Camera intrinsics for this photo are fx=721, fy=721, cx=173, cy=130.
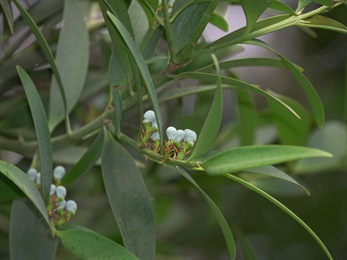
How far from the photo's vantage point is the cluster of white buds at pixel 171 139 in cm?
55

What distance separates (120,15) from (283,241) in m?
0.97

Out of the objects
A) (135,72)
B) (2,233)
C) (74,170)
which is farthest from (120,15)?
(2,233)

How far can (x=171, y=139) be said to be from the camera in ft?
1.81

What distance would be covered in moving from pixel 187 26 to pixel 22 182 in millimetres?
177

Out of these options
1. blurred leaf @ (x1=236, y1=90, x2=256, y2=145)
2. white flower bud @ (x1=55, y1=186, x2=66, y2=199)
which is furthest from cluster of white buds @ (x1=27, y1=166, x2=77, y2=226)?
blurred leaf @ (x1=236, y1=90, x2=256, y2=145)

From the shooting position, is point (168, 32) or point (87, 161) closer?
point (168, 32)

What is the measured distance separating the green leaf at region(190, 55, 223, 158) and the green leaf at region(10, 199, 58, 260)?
18 cm

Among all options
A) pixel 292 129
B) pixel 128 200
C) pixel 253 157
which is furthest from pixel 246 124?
pixel 253 157

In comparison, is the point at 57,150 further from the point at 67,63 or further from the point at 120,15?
the point at 120,15

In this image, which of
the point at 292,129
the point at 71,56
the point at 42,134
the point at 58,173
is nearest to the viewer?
the point at 42,134

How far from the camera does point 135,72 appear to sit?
57 cm

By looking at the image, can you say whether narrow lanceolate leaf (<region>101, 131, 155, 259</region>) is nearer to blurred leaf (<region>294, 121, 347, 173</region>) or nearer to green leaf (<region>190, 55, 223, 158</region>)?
green leaf (<region>190, 55, 223, 158</region>)

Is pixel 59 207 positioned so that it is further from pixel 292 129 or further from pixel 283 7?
pixel 292 129

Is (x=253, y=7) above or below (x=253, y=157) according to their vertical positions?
above
